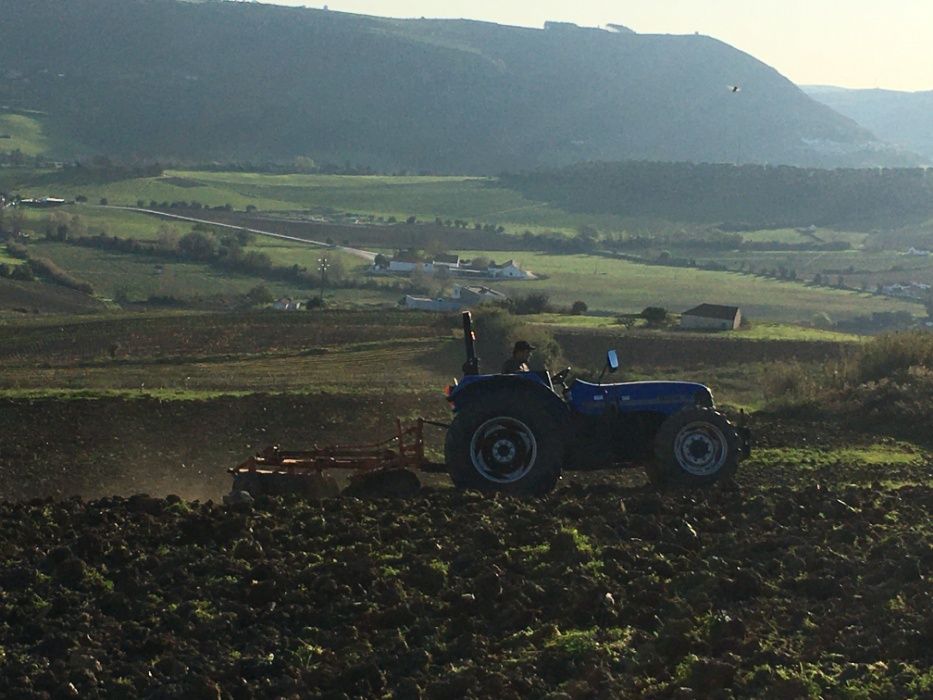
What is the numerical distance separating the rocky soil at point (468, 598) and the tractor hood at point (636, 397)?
4.31 ft

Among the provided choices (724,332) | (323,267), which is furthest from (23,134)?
(724,332)

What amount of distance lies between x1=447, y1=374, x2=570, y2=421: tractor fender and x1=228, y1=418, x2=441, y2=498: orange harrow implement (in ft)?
1.72

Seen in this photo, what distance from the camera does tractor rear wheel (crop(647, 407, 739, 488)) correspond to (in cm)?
1449

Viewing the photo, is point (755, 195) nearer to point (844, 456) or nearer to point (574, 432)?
point (844, 456)

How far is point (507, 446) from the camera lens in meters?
14.3

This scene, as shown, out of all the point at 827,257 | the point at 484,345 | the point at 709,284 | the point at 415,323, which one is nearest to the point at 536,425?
the point at 484,345

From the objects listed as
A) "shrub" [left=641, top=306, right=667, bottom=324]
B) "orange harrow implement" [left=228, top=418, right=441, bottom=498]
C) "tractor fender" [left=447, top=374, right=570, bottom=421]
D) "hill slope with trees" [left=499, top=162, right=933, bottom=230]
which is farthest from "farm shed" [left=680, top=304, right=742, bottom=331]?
"hill slope with trees" [left=499, top=162, right=933, bottom=230]

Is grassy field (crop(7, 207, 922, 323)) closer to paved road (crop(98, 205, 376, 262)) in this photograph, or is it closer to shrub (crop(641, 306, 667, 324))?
paved road (crop(98, 205, 376, 262))

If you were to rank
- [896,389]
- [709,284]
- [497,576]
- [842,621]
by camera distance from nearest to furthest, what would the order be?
[842,621] < [497,576] < [896,389] < [709,284]

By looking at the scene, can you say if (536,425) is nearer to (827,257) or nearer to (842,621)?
(842,621)

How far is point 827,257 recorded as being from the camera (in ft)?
359


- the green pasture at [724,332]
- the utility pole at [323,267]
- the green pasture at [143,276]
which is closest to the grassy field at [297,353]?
the green pasture at [724,332]

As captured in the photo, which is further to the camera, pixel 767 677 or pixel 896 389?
pixel 896 389

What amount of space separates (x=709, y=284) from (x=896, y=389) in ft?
223
